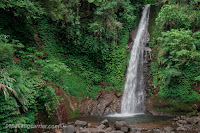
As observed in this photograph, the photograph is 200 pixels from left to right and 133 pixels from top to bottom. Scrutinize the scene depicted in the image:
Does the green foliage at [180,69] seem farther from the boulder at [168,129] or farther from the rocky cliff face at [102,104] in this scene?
the boulder at [168,129]

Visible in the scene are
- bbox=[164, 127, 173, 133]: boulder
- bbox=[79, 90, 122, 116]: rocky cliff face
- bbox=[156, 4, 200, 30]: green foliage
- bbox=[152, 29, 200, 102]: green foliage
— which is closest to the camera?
bbox=[164, 127, 173, 133]: boulder

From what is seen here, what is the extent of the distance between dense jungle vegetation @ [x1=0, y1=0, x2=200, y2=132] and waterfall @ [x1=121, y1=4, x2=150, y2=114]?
637 mm

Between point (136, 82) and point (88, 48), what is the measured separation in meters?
4.92

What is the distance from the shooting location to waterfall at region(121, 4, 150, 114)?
11.7 m

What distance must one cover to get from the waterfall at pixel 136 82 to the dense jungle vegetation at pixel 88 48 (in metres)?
0.64

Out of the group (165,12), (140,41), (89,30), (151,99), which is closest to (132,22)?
(140,41)

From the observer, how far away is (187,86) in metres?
10.3

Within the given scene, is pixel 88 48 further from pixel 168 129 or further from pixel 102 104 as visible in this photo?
pixel 168 129

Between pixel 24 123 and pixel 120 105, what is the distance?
786 cm

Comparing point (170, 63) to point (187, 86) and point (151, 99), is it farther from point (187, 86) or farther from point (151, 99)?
point (151, 99)

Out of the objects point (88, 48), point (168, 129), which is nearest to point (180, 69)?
point (168, 129)

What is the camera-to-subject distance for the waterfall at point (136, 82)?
11669 millimetres

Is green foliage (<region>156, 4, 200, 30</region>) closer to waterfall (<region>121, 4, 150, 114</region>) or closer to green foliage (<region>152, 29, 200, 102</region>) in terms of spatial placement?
green foliage (<region>152, 29, 200, 102</region>)

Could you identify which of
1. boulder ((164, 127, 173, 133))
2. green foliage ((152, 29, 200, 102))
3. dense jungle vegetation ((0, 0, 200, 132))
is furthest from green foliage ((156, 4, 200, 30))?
boulder ((164, 127, 173, 133))
